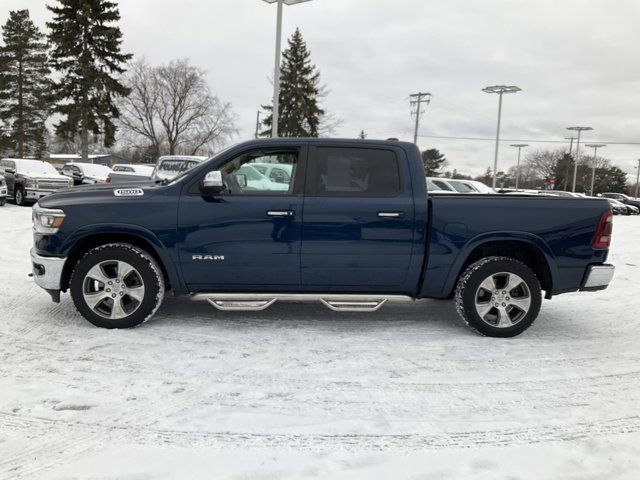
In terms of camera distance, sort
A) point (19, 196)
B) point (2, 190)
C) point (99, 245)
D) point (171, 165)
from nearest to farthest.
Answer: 1. point (99, 245)
2. point (171, 165)
3. point (2, 190)
4. point (19, 196)

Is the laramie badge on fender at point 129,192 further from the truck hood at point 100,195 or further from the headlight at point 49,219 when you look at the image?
the headlight at point 49,219

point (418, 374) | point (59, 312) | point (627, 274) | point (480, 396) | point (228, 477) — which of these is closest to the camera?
point (228, 477)

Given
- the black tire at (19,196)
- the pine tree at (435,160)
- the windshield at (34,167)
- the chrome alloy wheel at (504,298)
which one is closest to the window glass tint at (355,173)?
the chrome alloy wheel at (504,298)

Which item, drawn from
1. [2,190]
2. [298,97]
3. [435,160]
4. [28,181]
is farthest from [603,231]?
[435,160]

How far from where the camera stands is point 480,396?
361cm

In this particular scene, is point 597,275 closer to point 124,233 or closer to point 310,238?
point 310,238

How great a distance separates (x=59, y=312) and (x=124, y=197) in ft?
5.24

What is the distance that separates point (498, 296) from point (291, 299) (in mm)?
1999

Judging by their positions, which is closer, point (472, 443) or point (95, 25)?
point (472, 443)

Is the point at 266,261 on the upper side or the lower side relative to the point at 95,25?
lower

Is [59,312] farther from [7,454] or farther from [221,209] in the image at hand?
[7,454]

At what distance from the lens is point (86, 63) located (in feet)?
128

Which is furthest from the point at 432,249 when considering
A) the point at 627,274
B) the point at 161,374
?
the point at 627,274

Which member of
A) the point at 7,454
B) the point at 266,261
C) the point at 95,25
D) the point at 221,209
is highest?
the point at 95,25
